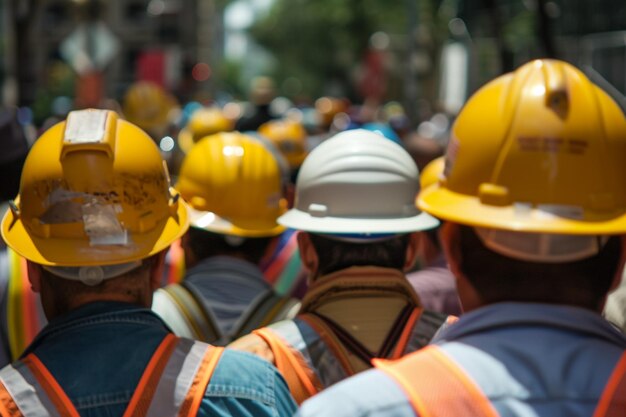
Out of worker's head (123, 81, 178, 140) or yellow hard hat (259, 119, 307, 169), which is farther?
worker's head (123, 81, 178, 140)

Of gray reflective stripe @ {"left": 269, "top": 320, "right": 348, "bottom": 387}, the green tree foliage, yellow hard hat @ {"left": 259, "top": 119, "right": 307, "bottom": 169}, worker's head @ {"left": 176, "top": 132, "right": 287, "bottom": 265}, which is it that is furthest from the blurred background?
gray reflective stripe @ {"left": 269, "top": 320, "right": 348, "bottom": 387}

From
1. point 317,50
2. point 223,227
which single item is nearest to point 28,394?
point 223,227

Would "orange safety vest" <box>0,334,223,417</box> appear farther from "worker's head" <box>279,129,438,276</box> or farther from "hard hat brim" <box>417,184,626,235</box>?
"worker's head" <box>279,129,438,276</box>

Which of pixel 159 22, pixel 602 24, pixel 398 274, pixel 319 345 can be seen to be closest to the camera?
pixel 319 345

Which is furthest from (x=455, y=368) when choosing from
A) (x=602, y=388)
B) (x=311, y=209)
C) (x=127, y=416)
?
(x=311, y=209)

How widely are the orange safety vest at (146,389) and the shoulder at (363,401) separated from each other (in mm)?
587

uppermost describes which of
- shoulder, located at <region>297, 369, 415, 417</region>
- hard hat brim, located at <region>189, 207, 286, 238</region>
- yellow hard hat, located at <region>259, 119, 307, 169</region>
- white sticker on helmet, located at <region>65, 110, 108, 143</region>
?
white sticker on helmet, located at <region>65, 110, 108, 143</region>

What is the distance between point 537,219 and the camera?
7.70 feet

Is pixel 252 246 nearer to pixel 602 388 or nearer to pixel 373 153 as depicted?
pixel 373 153

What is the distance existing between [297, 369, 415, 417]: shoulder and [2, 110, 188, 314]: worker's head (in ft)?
2.98

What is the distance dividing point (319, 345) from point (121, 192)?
2.40 ft

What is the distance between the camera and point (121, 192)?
3.00 metres

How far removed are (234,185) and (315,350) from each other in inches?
74.7

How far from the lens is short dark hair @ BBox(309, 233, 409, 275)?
366cm
